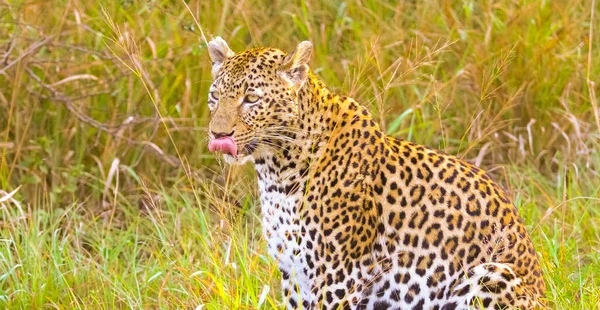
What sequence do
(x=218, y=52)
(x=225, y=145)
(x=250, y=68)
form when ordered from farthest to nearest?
(x=218, y=52), (x=250, y=68), (x=225, y=145)

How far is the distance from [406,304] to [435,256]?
0.28 meters

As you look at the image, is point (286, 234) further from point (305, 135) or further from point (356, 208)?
point (305, 135)

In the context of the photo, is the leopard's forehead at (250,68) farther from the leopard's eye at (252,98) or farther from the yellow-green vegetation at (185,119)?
the yellow-green vegetation at (185,119)

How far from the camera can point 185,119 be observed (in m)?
8.10

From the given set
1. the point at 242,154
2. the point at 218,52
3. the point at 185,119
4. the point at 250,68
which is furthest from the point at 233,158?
the point at 185,119

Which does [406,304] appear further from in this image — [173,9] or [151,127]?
[173,9]

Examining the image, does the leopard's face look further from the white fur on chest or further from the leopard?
the white fur on chest

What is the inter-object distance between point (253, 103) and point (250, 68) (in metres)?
0.18

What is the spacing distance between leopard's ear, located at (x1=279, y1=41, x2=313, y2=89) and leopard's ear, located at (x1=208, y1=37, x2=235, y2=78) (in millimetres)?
390

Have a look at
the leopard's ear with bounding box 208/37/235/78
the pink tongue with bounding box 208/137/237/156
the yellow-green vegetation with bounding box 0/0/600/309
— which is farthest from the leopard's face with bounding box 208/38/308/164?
the yellow-green vegetation with bounding box 0/0/600/309

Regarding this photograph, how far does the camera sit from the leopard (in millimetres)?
5496

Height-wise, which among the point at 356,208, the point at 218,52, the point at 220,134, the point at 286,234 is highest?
the point at 218,52

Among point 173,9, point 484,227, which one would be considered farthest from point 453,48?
point 484,227

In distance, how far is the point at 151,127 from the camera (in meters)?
8.27
